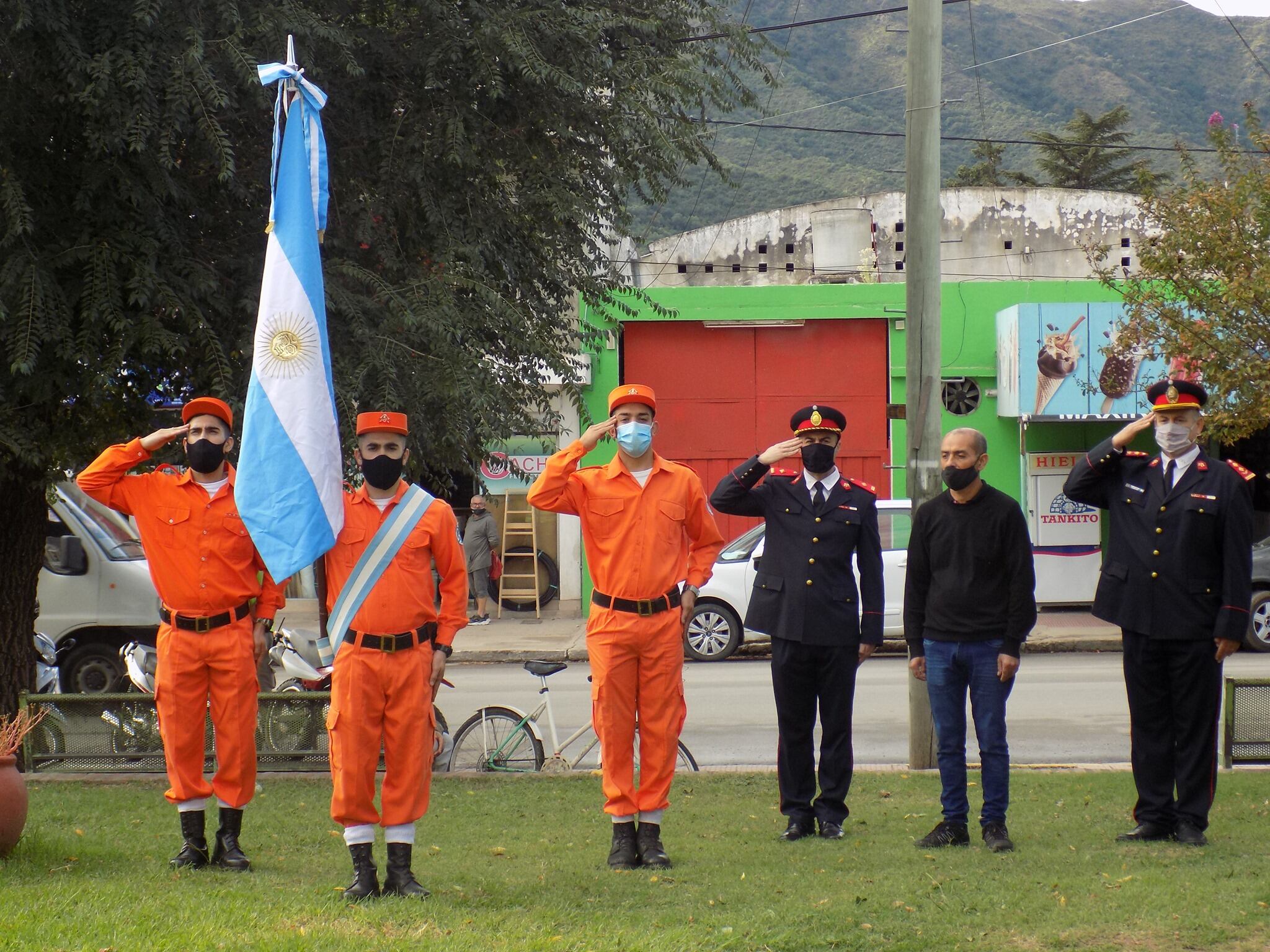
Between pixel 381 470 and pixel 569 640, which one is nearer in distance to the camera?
pixel 381 470

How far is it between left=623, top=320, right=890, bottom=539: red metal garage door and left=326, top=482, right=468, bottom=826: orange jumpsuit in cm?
1681

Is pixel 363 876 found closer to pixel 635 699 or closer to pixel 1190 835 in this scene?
pixel 635 699

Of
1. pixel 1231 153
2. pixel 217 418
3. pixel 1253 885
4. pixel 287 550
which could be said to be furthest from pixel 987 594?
pixel 1231 153

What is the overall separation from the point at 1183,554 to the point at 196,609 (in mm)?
4635

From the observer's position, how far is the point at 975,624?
21.2 feet

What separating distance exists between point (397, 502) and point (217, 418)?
1.12 meters

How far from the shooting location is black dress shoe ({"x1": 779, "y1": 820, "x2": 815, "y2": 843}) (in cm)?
677

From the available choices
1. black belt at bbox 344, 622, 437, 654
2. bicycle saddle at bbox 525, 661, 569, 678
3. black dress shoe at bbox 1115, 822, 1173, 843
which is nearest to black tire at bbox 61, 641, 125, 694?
bicycle saddle at bbox 525, 661, 569, 678

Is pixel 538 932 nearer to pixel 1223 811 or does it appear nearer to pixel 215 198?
pixel 1223 811

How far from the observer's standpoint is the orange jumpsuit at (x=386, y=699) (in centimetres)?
558

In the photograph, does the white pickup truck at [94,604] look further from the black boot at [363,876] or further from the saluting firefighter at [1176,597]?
the saluting firefighter at [1176,597]

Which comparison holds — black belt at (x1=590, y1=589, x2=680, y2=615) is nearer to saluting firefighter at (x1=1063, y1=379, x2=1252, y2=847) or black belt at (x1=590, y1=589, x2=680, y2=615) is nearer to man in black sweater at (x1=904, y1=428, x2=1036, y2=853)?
man in black sweater at (x1=904, y1=428, x2=1036, y2=853)

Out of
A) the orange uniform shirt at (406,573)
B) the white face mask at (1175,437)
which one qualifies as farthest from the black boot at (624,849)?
the white face mask at (1175,437)

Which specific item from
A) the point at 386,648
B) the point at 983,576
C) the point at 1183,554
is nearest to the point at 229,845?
the point at 386,648
